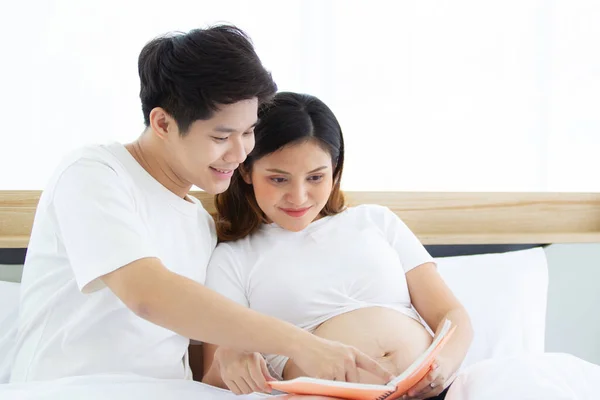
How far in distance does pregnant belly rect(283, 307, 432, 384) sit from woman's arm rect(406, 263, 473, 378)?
0.06m

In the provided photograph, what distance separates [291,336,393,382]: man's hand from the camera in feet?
3.49

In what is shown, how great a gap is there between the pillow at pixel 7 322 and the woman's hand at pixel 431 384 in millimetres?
836

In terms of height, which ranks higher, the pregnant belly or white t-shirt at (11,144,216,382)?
white t-shirt at (11,144,216,382)

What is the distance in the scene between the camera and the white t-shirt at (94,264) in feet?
3.78

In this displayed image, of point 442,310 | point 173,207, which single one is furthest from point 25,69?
point 442,310

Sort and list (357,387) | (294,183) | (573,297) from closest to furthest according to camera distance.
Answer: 1. (357,387)
2. (294,183)
3. (573,297)

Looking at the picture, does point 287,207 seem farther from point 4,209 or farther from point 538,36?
point 538,36

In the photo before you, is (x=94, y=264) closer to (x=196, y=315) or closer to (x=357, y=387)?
(x=196, y=315)

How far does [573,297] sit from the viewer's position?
6.84 ft

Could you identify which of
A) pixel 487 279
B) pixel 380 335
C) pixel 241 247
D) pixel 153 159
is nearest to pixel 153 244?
pixel 153 159

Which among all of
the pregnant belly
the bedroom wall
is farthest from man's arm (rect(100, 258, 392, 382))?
the bedroom wall

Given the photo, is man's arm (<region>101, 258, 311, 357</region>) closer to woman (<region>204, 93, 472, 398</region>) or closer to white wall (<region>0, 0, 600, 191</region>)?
woman (<region>204, 93, 472, 398</region>)

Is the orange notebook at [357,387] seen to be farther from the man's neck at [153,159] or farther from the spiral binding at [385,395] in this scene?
the man's neck at [153,159]

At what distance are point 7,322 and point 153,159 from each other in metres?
0.54
